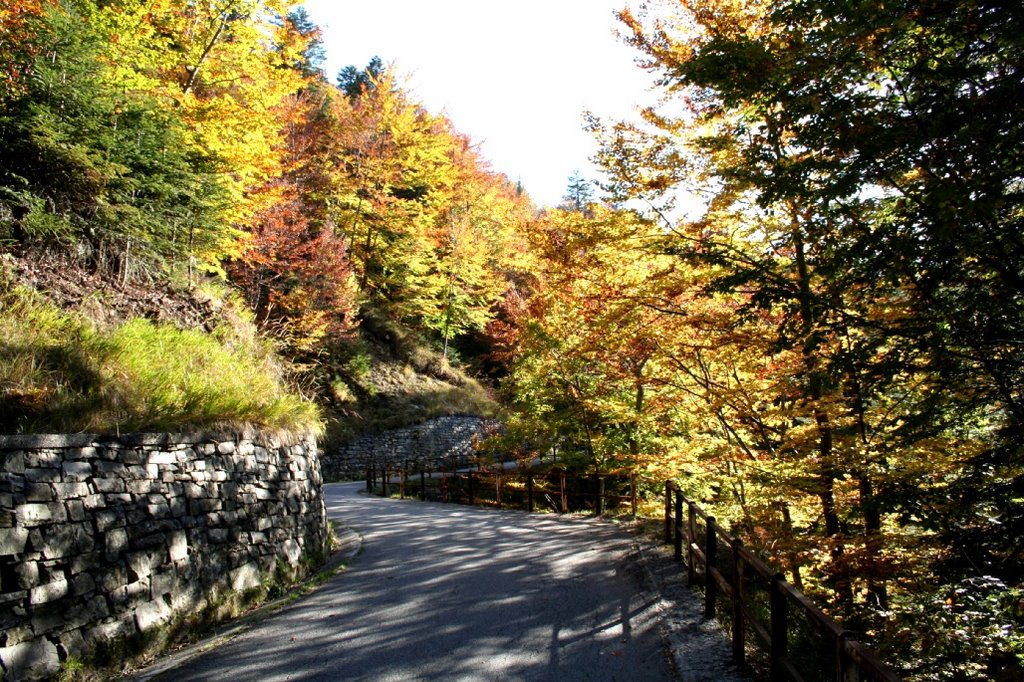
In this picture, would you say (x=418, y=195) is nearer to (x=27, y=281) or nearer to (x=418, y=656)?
(x=27, y=281)

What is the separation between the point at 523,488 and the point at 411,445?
402 inches

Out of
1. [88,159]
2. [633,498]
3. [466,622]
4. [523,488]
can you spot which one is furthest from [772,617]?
[523,488]

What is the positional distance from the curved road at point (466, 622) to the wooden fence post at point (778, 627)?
1.14 m

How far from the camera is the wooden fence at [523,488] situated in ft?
49.1

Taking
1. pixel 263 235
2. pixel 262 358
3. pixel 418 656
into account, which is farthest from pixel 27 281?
pixel 263 235

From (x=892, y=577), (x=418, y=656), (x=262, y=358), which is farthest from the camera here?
(x=262, y=358)

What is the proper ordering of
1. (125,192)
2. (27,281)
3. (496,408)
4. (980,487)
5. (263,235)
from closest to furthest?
(980,487), (27,281), (125,192), (263,235), (496,408)

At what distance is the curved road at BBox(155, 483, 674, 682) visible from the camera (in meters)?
5.15

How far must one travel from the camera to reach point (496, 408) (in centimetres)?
3186

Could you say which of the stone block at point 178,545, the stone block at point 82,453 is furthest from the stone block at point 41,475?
the stone block at point 178,545

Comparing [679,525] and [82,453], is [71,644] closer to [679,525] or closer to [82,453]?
[82,453]

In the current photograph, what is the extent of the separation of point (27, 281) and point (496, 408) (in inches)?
1002

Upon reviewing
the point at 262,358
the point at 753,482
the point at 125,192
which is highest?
the point at 125,192

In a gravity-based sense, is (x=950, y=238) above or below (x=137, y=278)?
below
